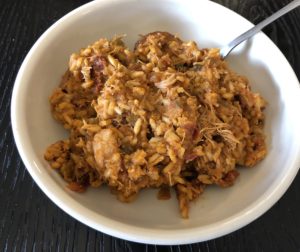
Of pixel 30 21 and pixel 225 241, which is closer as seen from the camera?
pixel 225 241

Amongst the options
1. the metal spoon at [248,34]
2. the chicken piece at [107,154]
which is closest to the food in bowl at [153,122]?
the chicken piece at [107,154]

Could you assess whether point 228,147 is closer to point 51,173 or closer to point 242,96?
point 242,96

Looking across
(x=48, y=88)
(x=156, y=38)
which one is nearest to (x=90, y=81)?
(x=48, y=88)

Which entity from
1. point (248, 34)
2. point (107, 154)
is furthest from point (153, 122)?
point (248, 34)

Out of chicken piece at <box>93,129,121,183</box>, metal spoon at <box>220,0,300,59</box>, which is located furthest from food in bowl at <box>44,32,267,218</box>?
metal spoon at <box>220,0,300,59</box>

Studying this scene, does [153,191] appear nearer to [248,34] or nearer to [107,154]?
[107,154]

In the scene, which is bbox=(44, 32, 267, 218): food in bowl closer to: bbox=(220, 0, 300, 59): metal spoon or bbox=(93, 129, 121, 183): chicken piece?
bbox=(93, 129, 121, 183): chicken piece
